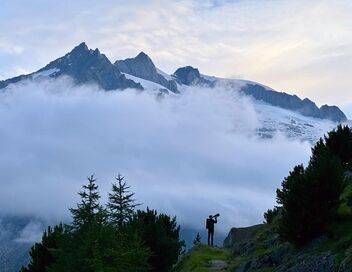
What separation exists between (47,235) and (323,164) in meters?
31.1

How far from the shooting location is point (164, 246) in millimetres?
43531

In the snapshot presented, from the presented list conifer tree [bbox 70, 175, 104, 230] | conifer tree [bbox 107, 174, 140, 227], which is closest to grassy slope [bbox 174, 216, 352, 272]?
conifer tree [bbox 107, 174, 140, 227]

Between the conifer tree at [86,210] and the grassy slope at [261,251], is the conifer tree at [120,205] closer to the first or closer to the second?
the conifer tree at [86,210]

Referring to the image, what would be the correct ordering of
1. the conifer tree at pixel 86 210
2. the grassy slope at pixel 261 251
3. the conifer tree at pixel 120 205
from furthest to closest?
1. the conifer tree at pixel 120 205
2. the conifer tree at pixel 86 210
3. the grassy slope at pixel 261 251

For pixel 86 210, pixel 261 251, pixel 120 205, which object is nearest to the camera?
pixel 261 251

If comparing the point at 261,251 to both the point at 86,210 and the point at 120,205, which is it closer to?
the point at 86,210

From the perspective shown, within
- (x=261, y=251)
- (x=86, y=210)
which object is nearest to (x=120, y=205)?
(x=86, y=210)

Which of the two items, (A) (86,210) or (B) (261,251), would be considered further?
(A) (86,210)

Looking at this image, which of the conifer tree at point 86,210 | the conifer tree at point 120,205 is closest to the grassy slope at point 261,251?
the conifer tree at point 120,205

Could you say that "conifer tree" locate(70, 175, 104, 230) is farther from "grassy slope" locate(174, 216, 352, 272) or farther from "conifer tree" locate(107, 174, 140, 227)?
"grassy slope" locate(174, 216, 352, 272)

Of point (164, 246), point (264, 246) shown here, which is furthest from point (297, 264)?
point (164, 246)

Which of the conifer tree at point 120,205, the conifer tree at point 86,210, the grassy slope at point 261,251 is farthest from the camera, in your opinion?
the conifer tree at point 120,205

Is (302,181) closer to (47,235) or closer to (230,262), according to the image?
(230,262)

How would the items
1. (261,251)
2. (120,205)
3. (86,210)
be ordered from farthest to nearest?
(120,205), (86,210), (261,251)
